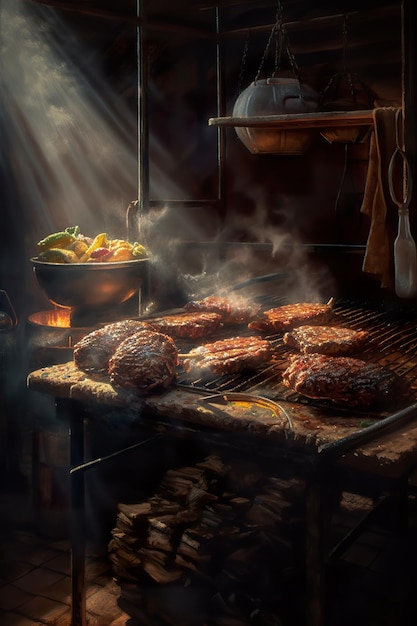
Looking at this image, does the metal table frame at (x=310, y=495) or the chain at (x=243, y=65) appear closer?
the metal table frame at (x=310, y=495)

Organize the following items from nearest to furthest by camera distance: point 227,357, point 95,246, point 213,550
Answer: point 227,357 → point 213,550 → point 95,246

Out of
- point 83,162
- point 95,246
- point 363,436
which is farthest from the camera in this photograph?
point 83,162

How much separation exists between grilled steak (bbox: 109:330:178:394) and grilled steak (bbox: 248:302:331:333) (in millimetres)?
1153

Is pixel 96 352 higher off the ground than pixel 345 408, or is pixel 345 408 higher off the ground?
pixel 96 352

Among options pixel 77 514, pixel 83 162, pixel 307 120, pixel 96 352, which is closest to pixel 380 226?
pixel 307 120

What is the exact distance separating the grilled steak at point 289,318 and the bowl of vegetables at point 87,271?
1.08 metres

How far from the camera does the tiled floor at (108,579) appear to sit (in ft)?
12.7

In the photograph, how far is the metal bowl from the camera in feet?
15.9

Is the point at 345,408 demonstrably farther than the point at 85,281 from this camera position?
No

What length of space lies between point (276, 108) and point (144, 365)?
2.94m

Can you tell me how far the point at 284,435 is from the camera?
2.72m

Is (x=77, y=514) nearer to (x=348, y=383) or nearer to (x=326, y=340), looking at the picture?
(x=348, y=383)

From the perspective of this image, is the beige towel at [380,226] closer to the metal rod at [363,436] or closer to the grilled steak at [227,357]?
the grilled steak at [227,357]

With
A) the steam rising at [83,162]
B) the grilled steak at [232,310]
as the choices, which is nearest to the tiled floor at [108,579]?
the grilled steak at [232,310]
